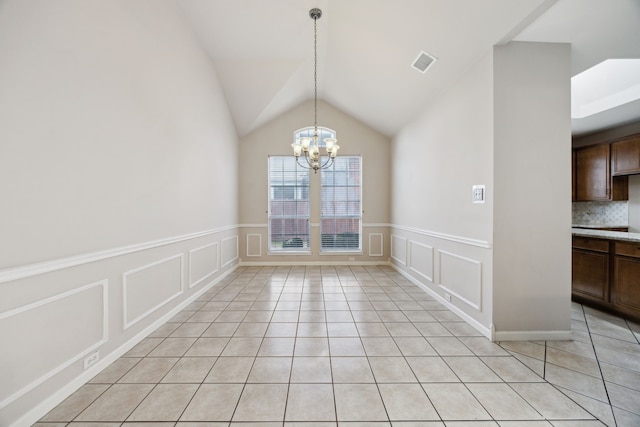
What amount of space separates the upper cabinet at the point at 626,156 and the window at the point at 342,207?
157 inches

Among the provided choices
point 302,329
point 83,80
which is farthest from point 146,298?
point 83,80

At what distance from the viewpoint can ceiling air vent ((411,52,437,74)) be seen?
9.73 feet

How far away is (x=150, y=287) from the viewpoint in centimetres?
263

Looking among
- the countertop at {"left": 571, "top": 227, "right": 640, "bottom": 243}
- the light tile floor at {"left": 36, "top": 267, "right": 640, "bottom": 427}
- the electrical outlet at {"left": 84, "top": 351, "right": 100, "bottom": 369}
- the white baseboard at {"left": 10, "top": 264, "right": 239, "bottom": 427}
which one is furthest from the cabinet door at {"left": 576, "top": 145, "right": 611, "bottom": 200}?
the electrical outlet at {"left": 84, "top": 351, "right": 100, "bottom": 369}

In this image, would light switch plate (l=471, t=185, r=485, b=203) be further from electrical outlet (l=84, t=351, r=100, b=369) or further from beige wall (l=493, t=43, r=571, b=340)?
electrical outlet (l=84, t=351, r=100, b=369)

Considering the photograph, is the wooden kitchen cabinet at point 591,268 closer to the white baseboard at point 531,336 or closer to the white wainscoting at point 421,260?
the white baseboard at point 531,336

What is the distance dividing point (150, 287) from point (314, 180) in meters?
3.91

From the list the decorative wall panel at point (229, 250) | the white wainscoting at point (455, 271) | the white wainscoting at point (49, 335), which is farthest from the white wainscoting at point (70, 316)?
the white wainscoting at point (455, 271)

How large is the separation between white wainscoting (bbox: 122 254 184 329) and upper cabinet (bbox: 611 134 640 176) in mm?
6048

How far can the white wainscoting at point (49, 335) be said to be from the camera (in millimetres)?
1407

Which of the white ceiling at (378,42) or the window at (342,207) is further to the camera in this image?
the window at (342,207)

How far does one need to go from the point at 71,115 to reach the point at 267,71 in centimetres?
316

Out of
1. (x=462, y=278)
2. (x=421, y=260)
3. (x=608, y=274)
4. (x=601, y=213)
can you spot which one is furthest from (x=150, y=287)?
(x=601, y=213)

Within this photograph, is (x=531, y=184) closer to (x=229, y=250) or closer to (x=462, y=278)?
(x=462, y=278)
